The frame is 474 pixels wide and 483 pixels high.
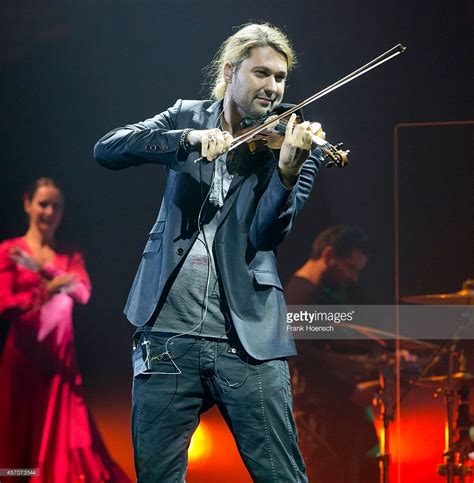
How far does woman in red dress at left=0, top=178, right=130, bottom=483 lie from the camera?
359 cm

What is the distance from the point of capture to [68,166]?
12.3ft

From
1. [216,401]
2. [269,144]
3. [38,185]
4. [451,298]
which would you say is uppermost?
[38,185]

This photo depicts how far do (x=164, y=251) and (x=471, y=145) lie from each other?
73.0 inches

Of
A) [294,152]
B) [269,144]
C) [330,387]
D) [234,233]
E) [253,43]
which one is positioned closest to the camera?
[294,152]

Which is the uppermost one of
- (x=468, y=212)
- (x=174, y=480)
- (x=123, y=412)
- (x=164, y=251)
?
(x=468, y=212)

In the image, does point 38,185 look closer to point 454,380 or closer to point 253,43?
point 253,43

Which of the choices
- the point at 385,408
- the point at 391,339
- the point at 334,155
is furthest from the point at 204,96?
the point at 334,155

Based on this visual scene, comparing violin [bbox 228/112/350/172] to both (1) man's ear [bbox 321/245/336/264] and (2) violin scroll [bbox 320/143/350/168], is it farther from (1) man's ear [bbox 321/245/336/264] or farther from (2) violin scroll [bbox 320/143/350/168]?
(1) man's ear [bbox 321/245/336/264]

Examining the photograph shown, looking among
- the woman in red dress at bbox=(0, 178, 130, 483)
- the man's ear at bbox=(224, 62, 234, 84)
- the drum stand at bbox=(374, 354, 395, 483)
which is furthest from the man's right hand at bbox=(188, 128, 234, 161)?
the woman in red dress at bbox=(0, 178, 130, 483)

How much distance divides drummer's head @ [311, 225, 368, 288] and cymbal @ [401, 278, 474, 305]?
261mm

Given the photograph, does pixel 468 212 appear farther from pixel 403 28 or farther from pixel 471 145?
pixel 403 28

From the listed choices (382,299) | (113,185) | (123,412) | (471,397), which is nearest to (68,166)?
(113,185)

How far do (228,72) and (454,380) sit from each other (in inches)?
67.1

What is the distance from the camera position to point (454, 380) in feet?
11.0
